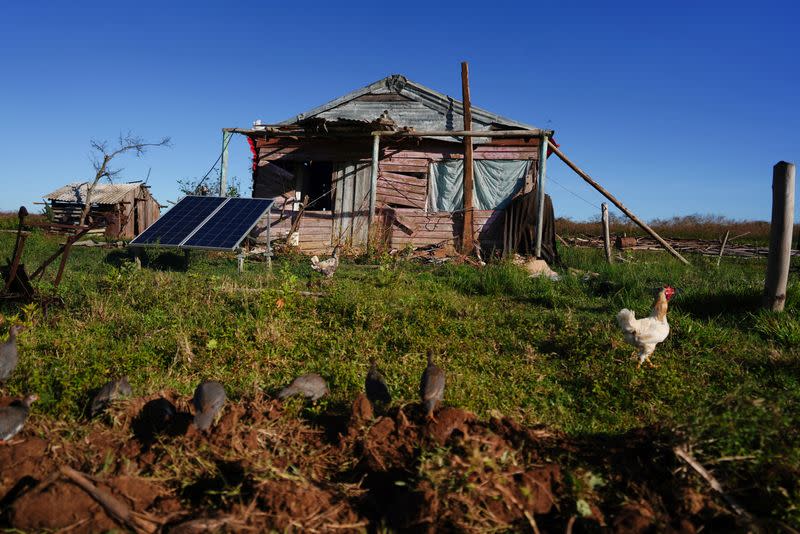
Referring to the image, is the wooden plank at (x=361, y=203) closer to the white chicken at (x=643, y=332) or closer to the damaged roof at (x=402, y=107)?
the damaged roof at (x=402, y=107)

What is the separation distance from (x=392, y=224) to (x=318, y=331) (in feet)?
27.8

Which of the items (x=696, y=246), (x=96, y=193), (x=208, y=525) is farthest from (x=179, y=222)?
(x=96, y=193)

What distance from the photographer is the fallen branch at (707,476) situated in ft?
8.34

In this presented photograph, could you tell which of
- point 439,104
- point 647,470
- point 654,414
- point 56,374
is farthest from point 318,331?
point 439,104

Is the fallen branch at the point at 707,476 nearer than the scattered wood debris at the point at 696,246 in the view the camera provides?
Yes

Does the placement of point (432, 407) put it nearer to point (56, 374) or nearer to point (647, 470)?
point (647, 470)

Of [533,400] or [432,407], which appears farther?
[533,400]

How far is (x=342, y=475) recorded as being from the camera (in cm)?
305

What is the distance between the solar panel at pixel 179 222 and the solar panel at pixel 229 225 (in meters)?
0.17

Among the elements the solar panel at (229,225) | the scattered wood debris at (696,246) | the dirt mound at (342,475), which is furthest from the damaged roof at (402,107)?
the dirt mound at (342,475)

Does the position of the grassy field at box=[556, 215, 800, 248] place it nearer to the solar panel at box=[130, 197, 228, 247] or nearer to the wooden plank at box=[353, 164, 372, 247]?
the wooden plank at box=[353, 164, 372, 247]

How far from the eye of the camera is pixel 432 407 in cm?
326

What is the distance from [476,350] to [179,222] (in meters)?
6.90

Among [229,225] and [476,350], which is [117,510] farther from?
[229,225]
